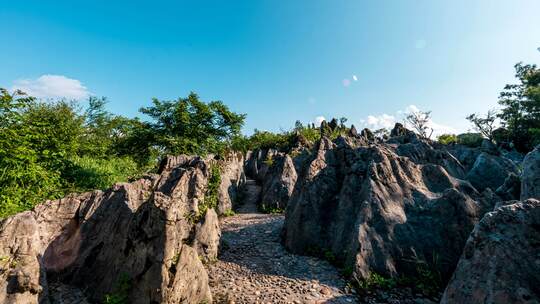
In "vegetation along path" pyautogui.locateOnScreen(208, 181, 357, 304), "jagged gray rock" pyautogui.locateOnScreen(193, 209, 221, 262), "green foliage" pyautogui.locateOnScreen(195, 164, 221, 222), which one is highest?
"green foliage" pyautogui.locateOnScreen(195, 164, 221, 222)

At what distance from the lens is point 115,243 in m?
7.37

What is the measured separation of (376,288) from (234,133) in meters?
27.0

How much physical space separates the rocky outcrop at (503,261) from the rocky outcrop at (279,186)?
11682 millimetres

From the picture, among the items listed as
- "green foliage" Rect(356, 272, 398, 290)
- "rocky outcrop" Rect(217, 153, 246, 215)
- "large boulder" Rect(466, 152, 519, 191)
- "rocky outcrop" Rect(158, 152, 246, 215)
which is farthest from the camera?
"rocky outcrop" Rect(217, 153, 246, 215)

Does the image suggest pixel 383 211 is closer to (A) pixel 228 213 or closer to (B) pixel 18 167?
(A) pixel 228 213

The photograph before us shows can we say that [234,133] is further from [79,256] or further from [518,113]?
[518,113]

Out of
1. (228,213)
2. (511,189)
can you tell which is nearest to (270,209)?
(228,213)

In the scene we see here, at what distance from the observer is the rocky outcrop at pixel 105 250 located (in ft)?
17.9

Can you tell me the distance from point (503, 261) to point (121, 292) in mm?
8197

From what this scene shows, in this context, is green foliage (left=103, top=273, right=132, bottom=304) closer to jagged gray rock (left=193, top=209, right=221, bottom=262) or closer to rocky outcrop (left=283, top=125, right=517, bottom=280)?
jagged gray rock (left=193, top=209, right=221, bottom=262)

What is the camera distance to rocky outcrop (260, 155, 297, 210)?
17047mm

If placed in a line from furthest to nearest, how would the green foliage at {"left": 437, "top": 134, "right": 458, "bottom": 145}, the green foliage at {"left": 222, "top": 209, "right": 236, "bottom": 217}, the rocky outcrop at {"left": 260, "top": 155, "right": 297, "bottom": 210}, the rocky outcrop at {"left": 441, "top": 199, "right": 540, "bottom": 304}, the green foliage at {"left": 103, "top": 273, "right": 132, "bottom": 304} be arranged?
1. the green foliage at {"left": 437, "top": 134, "right": 458, "bottom": 145}
2. the rocky outcrop at {"left": 260, "top": 155, "right": 297, "bottom": 210}
3. the green foliage at {"left": 222, "top": 209, "right": 236, "bottom": 217}
4. the green foliage at {"left": 103, "top": 273, "right": 132, "bottom": 304}
5. the rocky outcrop at {"left": 441, "top": 199, "right": 540, "bottom": 304}

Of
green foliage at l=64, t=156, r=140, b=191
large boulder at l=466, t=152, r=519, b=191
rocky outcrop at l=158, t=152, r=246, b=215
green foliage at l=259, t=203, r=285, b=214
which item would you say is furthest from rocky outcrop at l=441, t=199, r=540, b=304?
green foliage at l=64, t=156, r=140, b=191

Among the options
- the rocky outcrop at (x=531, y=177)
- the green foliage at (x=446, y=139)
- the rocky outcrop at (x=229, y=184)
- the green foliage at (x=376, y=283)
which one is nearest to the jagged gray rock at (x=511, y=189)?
the rocky outcrop at (x=531, y=177)
